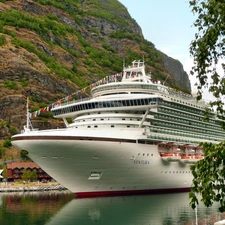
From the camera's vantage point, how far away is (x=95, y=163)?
46406 millimetres

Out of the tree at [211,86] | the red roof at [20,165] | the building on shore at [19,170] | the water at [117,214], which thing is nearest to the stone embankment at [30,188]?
the building on shore at [19,170]

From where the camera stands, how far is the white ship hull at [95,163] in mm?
45219

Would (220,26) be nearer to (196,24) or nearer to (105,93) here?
(196,24)

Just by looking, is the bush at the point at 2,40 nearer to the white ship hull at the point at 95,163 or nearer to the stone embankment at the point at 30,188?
the stone embankment at the point at 30,188

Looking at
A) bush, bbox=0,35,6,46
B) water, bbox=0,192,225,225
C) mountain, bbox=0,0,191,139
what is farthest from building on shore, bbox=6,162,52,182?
bush, bbox=0,35,6,46

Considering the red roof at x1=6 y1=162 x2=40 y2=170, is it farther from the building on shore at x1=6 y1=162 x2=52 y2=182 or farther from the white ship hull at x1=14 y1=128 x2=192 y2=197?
the white ship hull at x1=14 y1=128 x2=192 y2=197

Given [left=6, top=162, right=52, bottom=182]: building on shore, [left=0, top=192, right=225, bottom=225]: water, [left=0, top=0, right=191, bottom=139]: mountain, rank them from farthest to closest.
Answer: [left=0, top=0, right=191, bottom=139]: mountain, [left=6, top=162, right=52, bottom=182]: building on shore, [left=0, top=192, right=225, bottom=225]: water

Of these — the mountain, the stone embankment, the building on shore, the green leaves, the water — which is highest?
the mountain

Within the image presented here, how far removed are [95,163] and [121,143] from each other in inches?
150

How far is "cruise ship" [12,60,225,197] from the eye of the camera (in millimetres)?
45750

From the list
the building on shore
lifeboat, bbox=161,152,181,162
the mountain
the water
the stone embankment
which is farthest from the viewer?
the mountain

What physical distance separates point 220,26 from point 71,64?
164148 mm

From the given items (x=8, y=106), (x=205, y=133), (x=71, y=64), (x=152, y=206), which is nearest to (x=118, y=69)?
(x=71, y=64)

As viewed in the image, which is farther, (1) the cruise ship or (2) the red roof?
(2) the red roof
